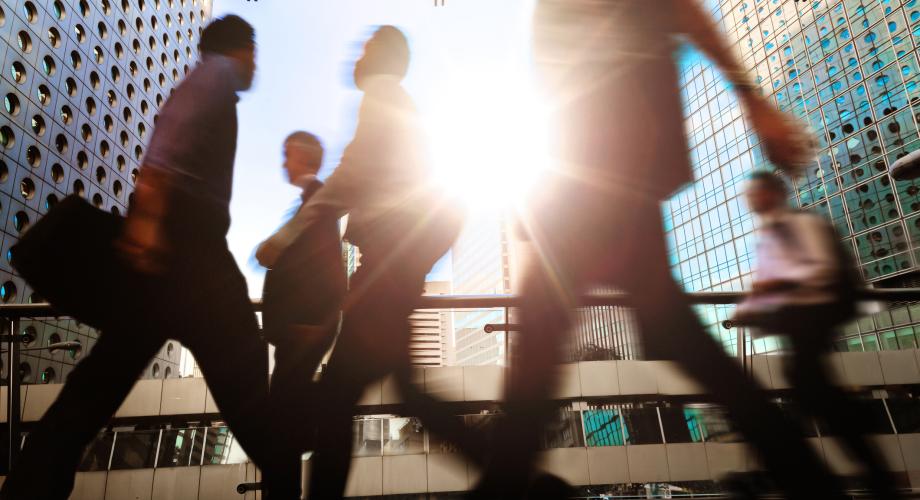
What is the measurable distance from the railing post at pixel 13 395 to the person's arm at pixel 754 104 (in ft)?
8.99

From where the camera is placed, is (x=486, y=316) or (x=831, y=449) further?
(x=486, y=316)

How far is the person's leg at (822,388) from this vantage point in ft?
4.68

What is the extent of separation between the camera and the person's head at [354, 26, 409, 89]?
1.84m

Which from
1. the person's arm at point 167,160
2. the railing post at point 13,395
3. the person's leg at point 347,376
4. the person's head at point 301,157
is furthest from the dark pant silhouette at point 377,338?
the railing post at point 13,395

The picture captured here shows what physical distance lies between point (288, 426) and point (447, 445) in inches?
18.7

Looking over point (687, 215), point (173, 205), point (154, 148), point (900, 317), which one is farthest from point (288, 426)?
point (687, 215)

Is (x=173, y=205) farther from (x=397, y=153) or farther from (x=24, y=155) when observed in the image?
(x=24, y=155)

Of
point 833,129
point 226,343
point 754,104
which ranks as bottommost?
point 226,343

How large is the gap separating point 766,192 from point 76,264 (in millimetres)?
2093

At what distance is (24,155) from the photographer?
32.7 meters

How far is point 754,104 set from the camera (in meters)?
1.46

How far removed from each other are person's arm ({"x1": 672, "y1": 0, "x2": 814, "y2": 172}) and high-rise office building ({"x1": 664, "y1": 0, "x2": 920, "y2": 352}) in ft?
111

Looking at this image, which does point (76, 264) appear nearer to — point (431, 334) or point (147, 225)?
point (147, 225)

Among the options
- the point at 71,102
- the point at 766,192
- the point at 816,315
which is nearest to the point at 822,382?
the point at 816,315
